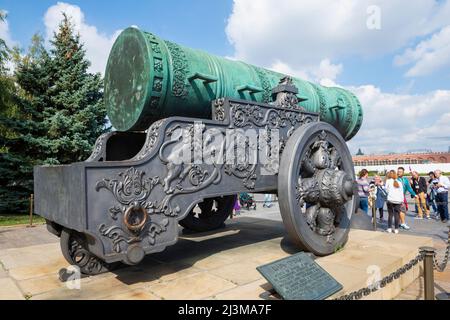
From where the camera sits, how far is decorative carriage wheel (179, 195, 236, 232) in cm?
576

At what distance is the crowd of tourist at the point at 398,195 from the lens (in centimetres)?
762

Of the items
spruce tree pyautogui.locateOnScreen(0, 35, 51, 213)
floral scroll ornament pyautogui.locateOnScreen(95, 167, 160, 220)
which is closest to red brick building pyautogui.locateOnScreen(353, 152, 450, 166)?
spruce tree pyautogui.locateOnScreen(0, 35, 51, 213)

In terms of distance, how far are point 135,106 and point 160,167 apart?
84cm

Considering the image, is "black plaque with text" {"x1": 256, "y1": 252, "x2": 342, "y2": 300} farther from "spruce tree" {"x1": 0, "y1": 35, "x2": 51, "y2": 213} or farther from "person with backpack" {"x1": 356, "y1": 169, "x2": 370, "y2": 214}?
"spruce tree" {"x1": 0, "y1": 35, "x2": 51, "y2": 213}

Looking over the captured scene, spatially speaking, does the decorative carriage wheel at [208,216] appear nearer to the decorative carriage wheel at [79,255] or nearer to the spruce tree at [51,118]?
the decorative carriage wheel at [79,255]

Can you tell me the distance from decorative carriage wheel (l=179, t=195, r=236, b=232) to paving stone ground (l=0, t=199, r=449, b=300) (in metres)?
0.24

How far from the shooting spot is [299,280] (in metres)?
2.98

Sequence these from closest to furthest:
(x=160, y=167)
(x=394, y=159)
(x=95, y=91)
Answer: (x=160, y=167), (x=95, y=91), (x=394, y=159)

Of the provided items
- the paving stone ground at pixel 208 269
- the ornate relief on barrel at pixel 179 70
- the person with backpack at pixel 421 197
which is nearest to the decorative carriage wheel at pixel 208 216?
the paving stone ground at pixel 208 269

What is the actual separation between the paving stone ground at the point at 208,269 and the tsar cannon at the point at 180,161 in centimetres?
34
